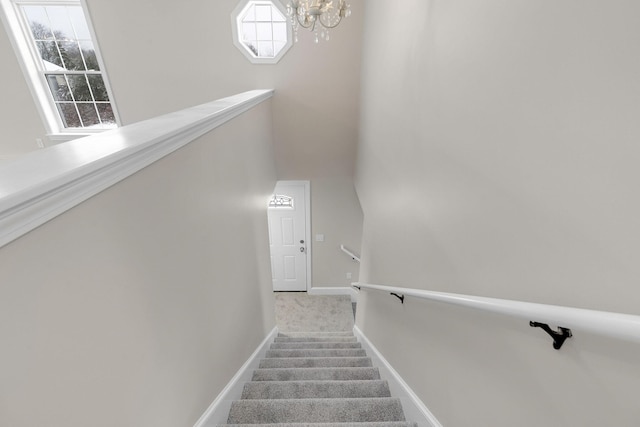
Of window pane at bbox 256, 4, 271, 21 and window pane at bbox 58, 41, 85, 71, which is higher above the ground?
window pane at bbox 256, 4, 271, 21

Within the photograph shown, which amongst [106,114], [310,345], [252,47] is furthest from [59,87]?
[310,345]

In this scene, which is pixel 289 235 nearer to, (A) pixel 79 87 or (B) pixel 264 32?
(B) pixel 264 32

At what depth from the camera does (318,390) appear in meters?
1.93

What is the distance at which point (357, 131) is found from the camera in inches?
149

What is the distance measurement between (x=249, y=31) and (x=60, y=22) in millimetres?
2270

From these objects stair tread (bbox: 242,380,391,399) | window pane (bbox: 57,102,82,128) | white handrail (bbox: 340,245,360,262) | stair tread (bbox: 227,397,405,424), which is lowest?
white handrail (bbox: 340,245,360,262)

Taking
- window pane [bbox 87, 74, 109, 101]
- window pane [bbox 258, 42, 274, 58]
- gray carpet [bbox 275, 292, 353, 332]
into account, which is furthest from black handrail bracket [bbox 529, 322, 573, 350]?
window pane [bbox 87, 74, 109, 101]

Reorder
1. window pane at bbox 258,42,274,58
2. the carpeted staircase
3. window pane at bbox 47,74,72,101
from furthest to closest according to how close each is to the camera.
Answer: window pane at bbox 47,74,72,101
window pane at bbox 258,42,274,58
the carpeted staircase

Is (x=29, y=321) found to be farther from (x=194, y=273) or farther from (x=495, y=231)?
(x=495, y=231)

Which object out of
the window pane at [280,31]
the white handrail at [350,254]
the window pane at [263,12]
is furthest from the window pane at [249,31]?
the white handrail at [350,254]

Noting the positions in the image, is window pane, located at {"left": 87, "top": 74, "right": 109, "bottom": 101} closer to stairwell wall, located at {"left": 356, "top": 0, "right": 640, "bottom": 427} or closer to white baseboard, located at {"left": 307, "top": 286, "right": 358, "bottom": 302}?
stairwell wall, located at {"left": 356, "top": 0, "right": 640, "bottom": 427}

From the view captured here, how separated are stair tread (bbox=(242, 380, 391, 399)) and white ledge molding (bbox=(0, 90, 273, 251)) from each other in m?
1.71

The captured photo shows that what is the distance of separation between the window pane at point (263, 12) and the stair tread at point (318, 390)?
150 inches

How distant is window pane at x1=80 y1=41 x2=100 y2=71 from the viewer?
11.5 feet
